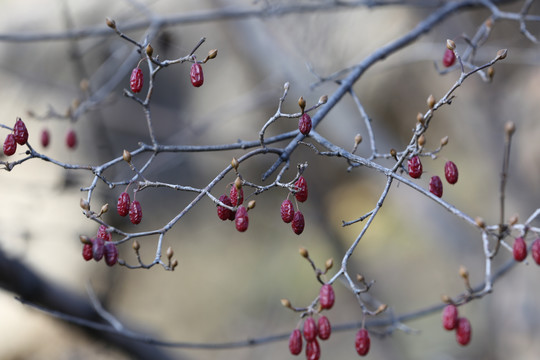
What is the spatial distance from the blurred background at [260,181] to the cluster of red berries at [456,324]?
2.65m

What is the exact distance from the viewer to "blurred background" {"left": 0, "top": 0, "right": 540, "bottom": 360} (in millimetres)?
5949

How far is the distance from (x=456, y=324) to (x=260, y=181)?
497 cm

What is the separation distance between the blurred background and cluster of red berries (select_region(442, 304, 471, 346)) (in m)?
2.65

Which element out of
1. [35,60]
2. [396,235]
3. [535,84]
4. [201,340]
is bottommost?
[201,340]

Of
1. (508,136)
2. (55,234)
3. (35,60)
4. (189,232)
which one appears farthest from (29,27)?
(508,136)

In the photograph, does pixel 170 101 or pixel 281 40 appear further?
pixel 170 101

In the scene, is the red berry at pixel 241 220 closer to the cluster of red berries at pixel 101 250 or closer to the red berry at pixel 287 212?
the red berry at pixel 287 212

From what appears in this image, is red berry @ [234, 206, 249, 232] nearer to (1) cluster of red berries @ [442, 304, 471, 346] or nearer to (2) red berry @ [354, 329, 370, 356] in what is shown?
(2) red berry @ [354, 329, 370, 356]

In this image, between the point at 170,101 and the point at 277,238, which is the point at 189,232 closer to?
the point at 277,238

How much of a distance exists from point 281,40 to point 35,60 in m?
3.72

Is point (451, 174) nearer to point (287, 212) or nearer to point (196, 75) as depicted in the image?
point (287, 212)

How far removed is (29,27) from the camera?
7.78 metres

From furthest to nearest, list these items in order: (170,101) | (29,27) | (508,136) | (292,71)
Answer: (170,101) < (29,27) < (292,71) < (508,136)

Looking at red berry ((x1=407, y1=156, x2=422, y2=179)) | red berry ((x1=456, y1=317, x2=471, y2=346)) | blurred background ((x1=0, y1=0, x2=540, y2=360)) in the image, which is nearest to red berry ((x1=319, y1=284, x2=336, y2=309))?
red berry ((x1=407, y1=156, x2=422, y2=179))
